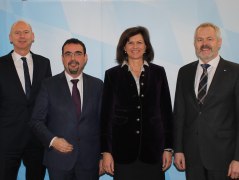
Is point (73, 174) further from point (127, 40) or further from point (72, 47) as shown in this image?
point (127, 40)

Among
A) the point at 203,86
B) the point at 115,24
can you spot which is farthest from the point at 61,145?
the point at 115,24

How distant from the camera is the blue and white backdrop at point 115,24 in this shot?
377 centimetres

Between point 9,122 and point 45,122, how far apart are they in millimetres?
430

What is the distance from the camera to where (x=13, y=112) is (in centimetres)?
305

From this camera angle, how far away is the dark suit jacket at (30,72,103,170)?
9.12 ft

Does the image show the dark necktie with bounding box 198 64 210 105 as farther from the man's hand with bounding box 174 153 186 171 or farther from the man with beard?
the man with beard

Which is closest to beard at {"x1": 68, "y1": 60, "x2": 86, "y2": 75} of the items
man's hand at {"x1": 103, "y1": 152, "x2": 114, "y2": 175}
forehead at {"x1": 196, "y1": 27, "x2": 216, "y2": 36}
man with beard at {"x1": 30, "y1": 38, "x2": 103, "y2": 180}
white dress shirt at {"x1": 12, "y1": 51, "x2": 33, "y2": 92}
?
man with beard at {"x1": 30, "y1": 38, "x2": 103, "y2": 180}

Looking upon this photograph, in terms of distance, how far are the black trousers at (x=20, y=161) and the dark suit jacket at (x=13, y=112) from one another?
60mm

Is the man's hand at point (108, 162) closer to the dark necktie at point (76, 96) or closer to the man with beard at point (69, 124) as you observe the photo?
the man with beard at point (69, 124)

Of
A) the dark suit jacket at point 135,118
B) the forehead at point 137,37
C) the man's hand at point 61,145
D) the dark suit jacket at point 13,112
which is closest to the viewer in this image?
the man's hand at point 61,145

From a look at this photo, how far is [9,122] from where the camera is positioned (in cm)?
306

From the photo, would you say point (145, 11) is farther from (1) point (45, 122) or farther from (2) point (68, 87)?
(1) point (45, 122)

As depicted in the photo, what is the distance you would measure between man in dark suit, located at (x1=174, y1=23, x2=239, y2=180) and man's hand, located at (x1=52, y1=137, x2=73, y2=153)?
955mm

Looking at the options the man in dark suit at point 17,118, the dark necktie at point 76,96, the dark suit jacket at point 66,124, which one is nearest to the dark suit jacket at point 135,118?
the dark suit jacket at point 66,124
